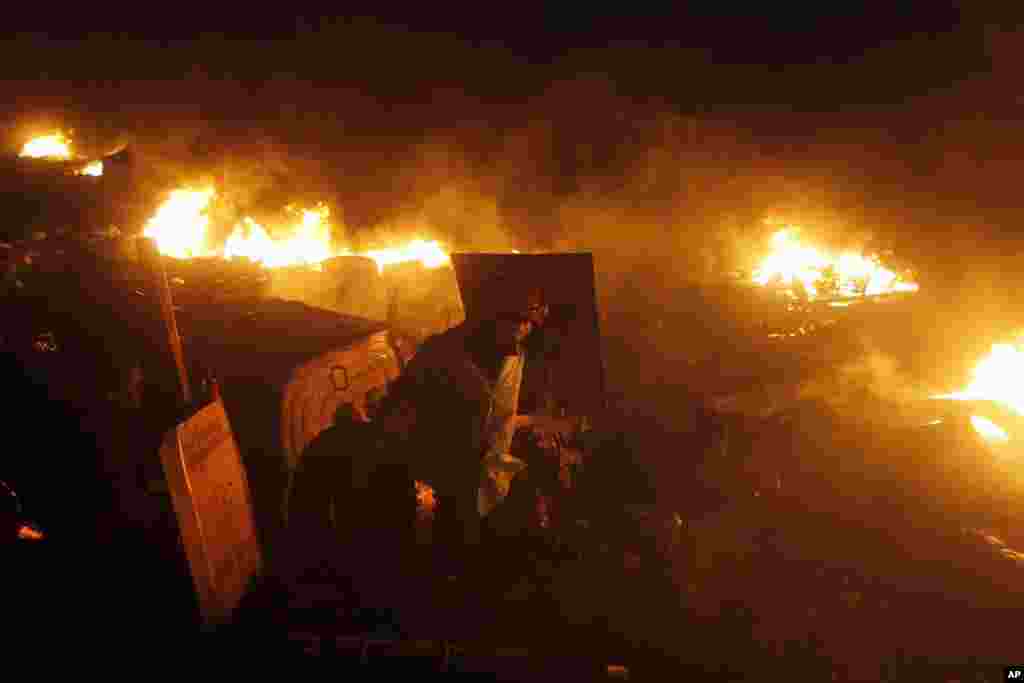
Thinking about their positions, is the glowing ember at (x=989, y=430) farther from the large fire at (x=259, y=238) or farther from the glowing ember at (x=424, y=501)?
the large fire at (x=259, y=238)

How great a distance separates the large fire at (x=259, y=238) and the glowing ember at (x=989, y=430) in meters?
11.8

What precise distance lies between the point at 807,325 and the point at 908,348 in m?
3.77

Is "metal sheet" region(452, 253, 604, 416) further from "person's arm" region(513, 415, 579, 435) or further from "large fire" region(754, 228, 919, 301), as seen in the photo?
"large fire" region(754, 228, 919, 301)

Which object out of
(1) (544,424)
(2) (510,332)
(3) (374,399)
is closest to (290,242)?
(3) (374,399)

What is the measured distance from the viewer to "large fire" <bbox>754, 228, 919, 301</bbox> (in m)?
14.8

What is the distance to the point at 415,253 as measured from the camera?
17781 mm

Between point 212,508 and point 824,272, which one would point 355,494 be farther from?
point 824,272

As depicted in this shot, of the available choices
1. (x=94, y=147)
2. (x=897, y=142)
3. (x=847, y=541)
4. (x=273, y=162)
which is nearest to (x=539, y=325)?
(x=847, y=541)

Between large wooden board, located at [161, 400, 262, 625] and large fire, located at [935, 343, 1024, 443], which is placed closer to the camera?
large wooden board, located at [161, 400, 262, 625]

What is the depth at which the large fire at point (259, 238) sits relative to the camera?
1650cm

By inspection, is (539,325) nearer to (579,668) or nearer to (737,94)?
(579,668)

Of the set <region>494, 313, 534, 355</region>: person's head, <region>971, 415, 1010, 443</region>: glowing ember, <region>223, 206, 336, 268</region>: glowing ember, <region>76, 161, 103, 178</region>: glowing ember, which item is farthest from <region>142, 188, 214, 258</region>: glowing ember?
<region>971, 415, 1010, 443</region>: glowing ember

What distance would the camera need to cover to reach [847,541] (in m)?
5.92

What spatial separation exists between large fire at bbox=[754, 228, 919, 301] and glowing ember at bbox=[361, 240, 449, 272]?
8.81m
